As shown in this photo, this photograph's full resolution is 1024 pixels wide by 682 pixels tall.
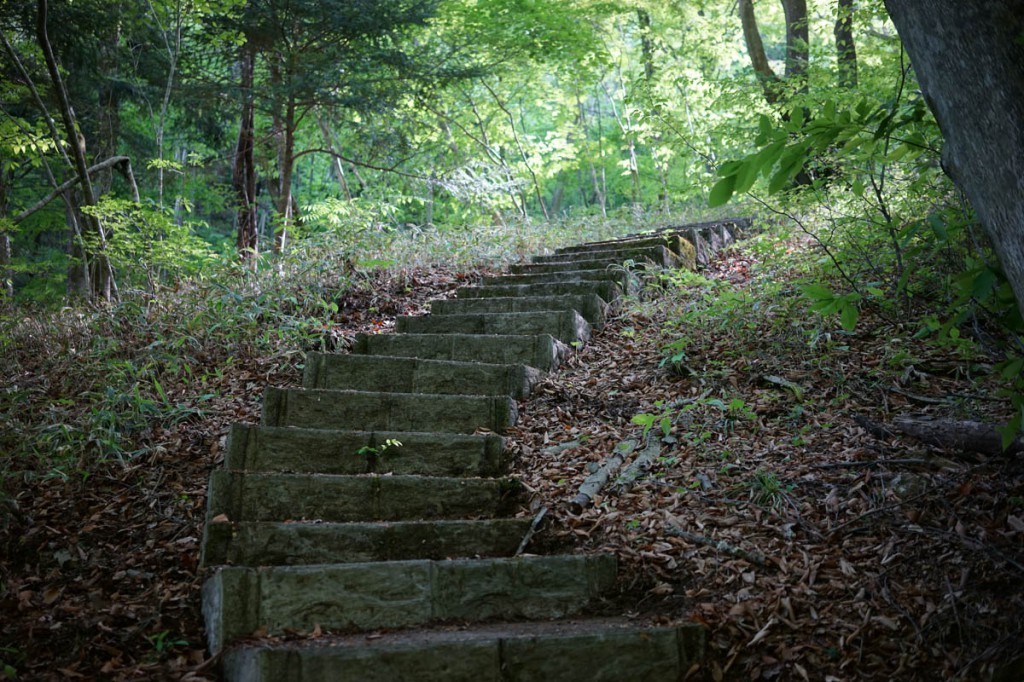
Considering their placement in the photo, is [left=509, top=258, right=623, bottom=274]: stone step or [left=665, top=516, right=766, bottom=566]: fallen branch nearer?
[left=665, top=516, right=766, bottom=566]: fallen branch

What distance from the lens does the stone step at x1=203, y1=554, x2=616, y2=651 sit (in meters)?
2.70

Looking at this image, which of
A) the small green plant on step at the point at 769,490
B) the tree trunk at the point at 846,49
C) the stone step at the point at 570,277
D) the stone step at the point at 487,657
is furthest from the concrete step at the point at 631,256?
the stone step at the point at 487,657

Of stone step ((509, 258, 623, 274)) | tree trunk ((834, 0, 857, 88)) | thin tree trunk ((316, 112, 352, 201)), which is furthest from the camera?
thin tree trunk ((316, 112, 352, 201))

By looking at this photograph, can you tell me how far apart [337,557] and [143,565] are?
94cm

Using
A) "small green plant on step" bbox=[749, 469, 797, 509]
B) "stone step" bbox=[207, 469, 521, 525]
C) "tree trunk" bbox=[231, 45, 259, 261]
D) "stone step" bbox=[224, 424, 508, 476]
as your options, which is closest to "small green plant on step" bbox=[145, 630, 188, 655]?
"stone step" bbox=[207, 469, 521, 525]

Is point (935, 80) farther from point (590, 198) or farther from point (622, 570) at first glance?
point (590, 198)

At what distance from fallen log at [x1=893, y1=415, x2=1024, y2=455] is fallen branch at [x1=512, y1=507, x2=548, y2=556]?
181 cm

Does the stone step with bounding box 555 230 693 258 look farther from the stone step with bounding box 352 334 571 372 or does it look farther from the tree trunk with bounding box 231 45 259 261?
the tree trunk with bounding box 231 45 259 261

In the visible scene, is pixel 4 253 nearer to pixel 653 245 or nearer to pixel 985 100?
pixel 653 245

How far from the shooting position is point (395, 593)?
2828 millimetres

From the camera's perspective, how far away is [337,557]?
310 cm

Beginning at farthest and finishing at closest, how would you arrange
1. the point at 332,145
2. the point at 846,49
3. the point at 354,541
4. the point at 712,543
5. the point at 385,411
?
the point at 332,145 → the point at 846,49 → the point at 385,411 → the point at 354,541 → the point at 712,543

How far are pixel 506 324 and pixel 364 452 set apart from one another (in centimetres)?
207

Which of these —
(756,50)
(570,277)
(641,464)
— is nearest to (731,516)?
(641,464)
